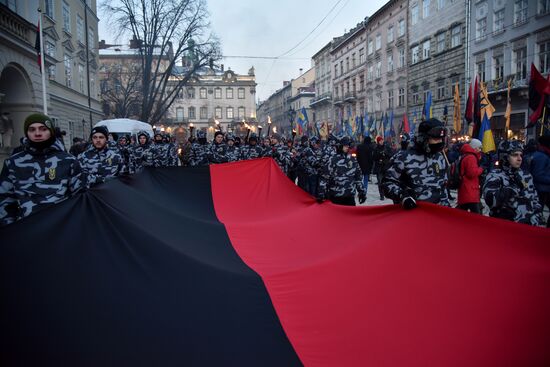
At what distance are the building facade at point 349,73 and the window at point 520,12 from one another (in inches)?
921

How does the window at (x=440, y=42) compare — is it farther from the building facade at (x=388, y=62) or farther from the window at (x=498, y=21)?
the window at (x=498, y=21)

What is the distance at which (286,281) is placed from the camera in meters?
3.78

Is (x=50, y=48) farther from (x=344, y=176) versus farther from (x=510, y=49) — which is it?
(x=510, y=49)

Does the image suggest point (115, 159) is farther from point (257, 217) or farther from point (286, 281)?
point (286, 281)

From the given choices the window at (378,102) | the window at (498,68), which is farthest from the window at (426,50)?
the window at (378,102)

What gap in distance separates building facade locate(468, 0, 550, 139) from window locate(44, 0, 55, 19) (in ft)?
92.8

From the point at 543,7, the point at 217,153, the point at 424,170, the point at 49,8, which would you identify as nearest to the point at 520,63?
the point at 543,7

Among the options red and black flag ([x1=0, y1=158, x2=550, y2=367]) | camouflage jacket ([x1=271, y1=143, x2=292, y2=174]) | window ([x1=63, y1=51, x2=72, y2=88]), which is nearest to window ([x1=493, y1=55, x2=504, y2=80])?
camouflage jacket ([x1=271, y1=143, x2=292, y2=174])

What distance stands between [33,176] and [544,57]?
27.3m

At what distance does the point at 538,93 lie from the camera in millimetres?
13672

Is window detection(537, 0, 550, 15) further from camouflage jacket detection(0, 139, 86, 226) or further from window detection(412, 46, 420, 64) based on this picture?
camouflage jacket detection(0, 139, 86, 226)

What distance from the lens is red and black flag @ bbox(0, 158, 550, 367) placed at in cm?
261

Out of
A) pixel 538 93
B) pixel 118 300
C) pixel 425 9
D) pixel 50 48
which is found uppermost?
pixel 425 9

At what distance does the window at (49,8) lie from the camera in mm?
25594
